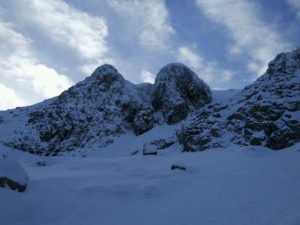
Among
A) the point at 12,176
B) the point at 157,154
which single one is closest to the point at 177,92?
the point at 157,154

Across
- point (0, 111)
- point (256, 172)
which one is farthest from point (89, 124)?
point (256, 172)

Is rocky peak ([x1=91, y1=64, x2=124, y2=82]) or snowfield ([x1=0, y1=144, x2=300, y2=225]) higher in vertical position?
rocky peak ([x1=91, y1=64, x2=124, y2=82])

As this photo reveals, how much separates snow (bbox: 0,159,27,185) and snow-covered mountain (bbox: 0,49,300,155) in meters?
13.1

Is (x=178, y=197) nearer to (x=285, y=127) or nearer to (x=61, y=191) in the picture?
(x=61, y=191)

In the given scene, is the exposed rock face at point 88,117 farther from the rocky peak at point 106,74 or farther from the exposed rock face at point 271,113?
the exposed rock face at point 271,113

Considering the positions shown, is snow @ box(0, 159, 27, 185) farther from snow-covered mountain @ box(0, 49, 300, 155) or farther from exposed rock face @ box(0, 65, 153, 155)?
exposed rock face @ box(0, 65, 153, 155)

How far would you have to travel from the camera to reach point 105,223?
8312mm

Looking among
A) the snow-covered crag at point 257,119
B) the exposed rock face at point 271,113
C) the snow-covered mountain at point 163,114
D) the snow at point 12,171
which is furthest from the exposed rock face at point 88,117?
the snow at point 12,171

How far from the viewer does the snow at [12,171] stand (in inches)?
360

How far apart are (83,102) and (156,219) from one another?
98.2ft

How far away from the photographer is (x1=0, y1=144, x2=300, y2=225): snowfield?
8.16 meters

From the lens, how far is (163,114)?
34969mm

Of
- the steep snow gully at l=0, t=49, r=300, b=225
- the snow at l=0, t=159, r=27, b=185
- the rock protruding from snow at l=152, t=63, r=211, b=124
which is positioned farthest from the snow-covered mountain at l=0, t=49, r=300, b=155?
the snow at l=0, t=159, r=27, b=185

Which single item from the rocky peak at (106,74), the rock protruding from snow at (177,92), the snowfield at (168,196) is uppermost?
the rocky peak at (106,74)
